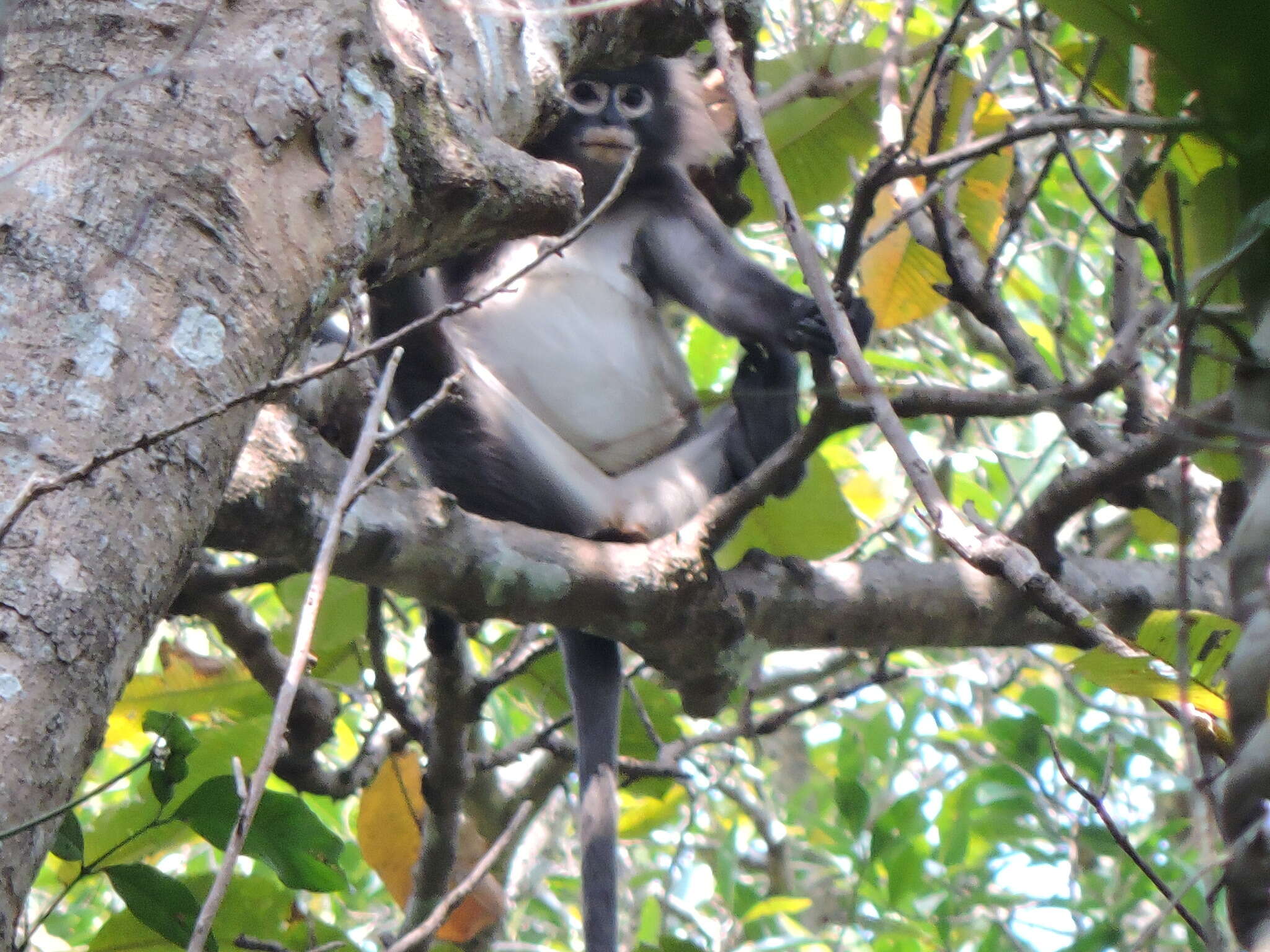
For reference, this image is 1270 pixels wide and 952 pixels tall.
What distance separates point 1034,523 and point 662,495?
44.2 inches

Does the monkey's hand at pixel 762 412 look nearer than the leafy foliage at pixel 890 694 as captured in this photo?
No

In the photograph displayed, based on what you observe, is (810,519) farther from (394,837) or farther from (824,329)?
(394,837)

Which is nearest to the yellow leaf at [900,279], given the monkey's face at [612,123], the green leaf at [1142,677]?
the monkey's face at [612,123]

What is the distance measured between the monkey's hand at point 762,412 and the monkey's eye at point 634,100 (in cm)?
82

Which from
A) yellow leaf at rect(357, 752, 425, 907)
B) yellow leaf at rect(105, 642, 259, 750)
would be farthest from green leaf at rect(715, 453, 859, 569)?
yellow leaf at rect(105, 642, 259, 750)

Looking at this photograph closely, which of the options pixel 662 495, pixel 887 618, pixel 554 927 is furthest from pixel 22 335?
pixel 554 927

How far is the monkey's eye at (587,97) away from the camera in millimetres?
3270

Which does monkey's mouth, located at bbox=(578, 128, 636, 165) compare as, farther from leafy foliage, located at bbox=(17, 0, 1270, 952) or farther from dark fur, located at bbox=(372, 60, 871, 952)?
leafy foliage, located at bbox=(17, 0, 1270, 952)

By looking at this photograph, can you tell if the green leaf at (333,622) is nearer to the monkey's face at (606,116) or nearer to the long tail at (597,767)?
the long tail at (597,767)

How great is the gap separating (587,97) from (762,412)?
3.27ft

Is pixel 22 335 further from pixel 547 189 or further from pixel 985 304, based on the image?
pixel 985 304

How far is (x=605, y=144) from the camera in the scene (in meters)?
3.21

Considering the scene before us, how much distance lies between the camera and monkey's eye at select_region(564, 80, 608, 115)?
3270 millimetres

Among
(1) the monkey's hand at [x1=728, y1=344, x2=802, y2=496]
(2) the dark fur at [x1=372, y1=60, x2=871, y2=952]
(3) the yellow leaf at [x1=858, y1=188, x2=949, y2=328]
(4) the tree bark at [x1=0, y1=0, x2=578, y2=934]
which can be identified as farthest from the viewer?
(1) the monkey's hand at [x1=728, y1=344, x2=802, y2=496]
